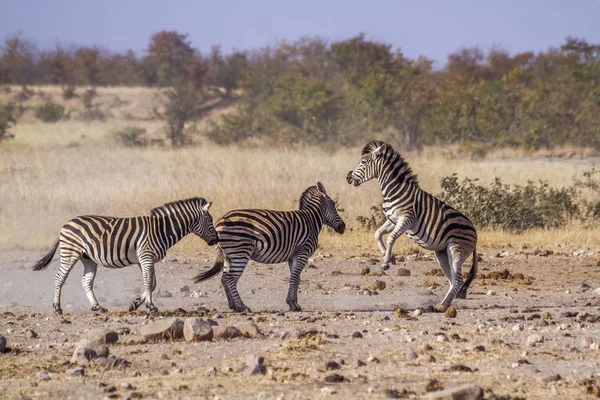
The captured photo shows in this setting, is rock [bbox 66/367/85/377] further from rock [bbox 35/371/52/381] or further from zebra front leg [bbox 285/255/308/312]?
zebra front leg [bbox 285/255/308/312]

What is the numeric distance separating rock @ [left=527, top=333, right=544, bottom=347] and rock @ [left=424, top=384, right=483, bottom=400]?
2.08m

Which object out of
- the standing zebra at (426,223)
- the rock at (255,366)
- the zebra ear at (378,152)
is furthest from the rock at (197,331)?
the zebra ear at (378,152)

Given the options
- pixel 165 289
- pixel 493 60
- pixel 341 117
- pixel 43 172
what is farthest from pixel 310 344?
pixel 493 60

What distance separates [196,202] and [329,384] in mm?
4109

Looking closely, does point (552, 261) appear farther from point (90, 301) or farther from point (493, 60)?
point (493, 60)

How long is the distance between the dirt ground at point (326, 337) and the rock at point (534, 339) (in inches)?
1.7

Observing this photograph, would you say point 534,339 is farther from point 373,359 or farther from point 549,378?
point 373,359

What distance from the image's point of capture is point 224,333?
24.9 feet

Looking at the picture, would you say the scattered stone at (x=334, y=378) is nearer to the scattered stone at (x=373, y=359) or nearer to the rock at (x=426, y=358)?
the scattered stone at (x=373, y=359)

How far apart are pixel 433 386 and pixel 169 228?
4.35m

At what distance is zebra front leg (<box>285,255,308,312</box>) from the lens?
956cm

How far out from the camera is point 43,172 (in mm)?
21484

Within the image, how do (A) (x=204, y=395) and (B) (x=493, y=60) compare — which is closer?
(A) (x=204, y=395)

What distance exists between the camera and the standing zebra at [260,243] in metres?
9.43
